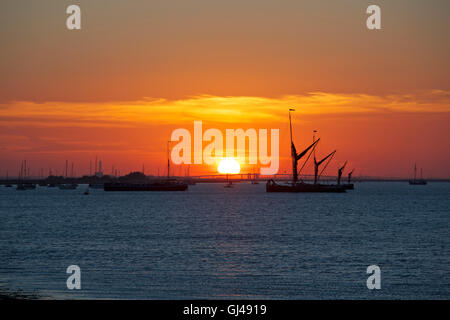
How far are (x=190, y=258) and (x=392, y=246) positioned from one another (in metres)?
22.2

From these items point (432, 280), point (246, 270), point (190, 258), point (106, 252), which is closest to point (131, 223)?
point (106, 252)

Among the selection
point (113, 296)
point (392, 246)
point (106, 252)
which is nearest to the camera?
point (113, 296)

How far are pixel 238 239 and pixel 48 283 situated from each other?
3319 centimetres

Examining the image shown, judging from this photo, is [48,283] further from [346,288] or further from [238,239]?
[238,239]

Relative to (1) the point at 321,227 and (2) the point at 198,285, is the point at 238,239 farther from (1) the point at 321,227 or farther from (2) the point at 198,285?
(2) the point at 198,285

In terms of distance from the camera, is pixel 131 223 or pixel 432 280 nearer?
pixel 432 280

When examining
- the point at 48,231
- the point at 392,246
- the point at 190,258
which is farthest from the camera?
the point at 48,231

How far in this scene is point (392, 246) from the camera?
5978 centimetres

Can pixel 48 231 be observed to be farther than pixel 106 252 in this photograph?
Yes

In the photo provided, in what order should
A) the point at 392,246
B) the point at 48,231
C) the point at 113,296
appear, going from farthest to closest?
the point at 48,231 < the point at 392,246 < the point at 113,296

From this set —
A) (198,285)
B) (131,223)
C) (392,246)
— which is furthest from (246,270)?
(131,223)
